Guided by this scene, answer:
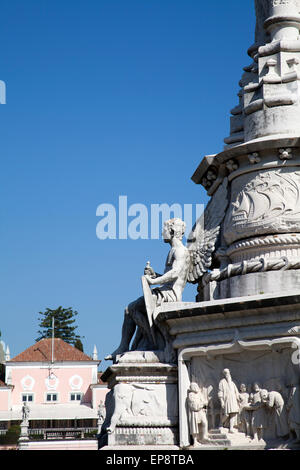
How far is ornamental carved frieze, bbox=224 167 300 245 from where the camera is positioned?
1384 cm

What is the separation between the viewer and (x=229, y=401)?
12.7 meters

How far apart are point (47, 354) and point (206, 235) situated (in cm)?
4148

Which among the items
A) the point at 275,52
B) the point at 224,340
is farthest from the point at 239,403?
the point at 275,52

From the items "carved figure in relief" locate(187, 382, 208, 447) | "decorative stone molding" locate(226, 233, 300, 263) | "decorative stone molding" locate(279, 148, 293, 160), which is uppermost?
"decorative stone molding" locate(279, 148, 293, 160)

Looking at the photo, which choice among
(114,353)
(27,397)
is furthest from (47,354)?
(114,353)

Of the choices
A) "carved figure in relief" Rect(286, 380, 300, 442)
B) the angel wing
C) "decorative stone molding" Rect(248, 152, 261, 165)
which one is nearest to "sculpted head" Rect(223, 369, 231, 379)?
"carved figure in relief" Rect(286, 380, 300, 442)

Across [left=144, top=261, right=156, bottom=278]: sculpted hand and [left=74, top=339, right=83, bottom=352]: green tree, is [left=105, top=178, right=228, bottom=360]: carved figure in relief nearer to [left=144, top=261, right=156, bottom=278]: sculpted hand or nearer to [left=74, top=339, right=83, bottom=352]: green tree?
[left=144, top=261, right=156, bottom=278]: sculpted hand

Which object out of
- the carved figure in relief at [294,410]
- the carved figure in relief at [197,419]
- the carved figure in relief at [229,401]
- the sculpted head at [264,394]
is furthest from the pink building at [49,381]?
the carved figure in relief at [294,410]

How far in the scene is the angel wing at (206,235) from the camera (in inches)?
585

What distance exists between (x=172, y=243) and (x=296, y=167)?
8.99 ft

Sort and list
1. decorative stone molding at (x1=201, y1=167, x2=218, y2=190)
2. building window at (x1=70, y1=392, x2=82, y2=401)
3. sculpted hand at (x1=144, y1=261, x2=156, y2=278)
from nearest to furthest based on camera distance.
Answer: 1. sculpted hand at (x1=144, y1=261, x2=156, y2=278)
2. decorative stone molding at (x1=201, y1=167, x2=218, y2=190)
3. building window at (x1=70, y1=392, x2=82, y2=401)

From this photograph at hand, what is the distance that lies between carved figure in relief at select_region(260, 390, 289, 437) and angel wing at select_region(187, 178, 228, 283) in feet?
10.4

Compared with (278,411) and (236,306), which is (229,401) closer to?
(278,411)

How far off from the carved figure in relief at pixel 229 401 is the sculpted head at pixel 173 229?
3.14 metres
